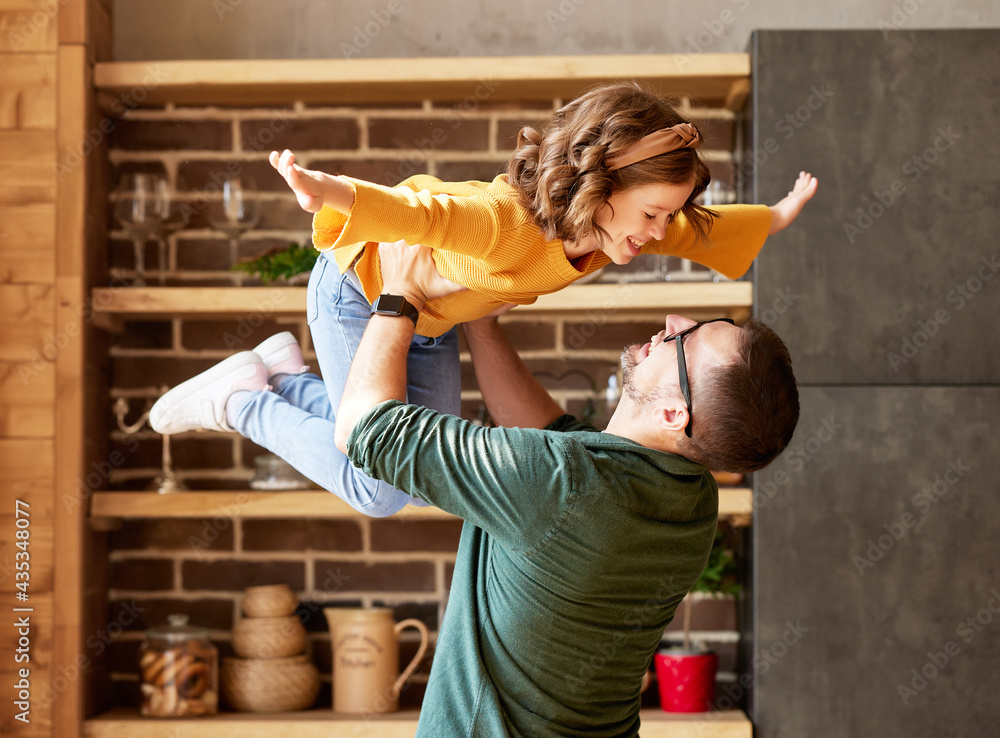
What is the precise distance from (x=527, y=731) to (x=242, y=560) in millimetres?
1459

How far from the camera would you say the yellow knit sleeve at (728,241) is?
6.15ft

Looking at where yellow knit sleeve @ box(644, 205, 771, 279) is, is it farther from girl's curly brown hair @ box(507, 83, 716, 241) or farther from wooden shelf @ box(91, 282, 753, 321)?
wooden shelf @ box(91, 282, 753, 321)

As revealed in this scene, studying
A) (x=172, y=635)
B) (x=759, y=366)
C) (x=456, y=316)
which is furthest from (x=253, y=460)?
(x=759, y=366)

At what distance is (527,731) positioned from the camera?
161cm

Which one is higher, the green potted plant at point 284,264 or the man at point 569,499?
the green potted plant at point 284,264

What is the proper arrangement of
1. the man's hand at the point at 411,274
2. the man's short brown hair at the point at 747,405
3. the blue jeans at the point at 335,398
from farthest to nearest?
the blue jeans at the point at 335,398 → the man's hand at the point at 411,274 → the man's short brown hair at the point at 747,405

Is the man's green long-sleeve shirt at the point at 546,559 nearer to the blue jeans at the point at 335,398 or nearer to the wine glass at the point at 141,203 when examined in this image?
the blue jeans at the point at 335,398

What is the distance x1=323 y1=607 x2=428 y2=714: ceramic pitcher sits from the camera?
102 inches

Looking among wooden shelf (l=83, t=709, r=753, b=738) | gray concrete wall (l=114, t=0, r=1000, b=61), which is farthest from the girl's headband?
wooden shelf (l=83, t=709, r=753, b=738)

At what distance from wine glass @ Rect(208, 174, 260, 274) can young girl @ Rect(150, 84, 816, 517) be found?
0.79 m

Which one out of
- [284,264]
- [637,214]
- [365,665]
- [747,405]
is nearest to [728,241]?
[637,214]

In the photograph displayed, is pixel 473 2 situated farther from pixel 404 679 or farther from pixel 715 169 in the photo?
pixel 404 679

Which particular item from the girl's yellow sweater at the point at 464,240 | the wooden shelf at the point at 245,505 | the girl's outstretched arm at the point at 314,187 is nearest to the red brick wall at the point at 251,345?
the wooden shelf at the point at 245,505

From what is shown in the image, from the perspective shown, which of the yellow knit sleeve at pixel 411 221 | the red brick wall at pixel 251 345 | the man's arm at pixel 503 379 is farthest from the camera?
the red brick wall at pixel 251 345
